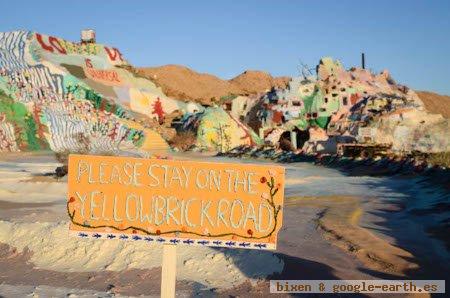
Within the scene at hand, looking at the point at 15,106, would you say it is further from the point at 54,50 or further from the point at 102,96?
the point at 54,50

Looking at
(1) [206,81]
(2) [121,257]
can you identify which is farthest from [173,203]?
(1) [206,81]

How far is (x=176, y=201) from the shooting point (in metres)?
3.86

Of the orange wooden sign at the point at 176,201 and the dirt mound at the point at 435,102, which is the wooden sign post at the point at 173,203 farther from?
the dirt mound at the point at 435,102

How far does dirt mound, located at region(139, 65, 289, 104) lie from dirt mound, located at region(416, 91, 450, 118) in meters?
26.8

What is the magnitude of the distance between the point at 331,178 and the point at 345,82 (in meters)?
33.9

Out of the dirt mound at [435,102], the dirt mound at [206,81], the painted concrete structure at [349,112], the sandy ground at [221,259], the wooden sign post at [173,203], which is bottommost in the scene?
the sandy ground at [221,259]

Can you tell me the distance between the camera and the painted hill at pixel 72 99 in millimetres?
33812

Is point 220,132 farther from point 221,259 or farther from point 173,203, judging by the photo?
point 173,203

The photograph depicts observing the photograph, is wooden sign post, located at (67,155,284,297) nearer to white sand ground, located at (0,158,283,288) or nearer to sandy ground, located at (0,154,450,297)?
sandy ground, located at (0,154,450,297)

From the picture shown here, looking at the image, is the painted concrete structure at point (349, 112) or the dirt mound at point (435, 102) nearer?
the painted concrete structure at point (349, 112)

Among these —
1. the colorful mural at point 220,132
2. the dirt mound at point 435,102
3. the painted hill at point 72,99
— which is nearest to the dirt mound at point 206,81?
the dirt mound at point 435,102

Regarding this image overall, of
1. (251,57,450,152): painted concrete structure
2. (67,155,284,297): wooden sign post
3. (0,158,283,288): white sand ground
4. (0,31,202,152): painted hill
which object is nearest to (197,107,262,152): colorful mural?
(0,31,202,152): painted hill

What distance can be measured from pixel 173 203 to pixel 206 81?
3727 inches

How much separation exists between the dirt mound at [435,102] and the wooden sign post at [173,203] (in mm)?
91731
